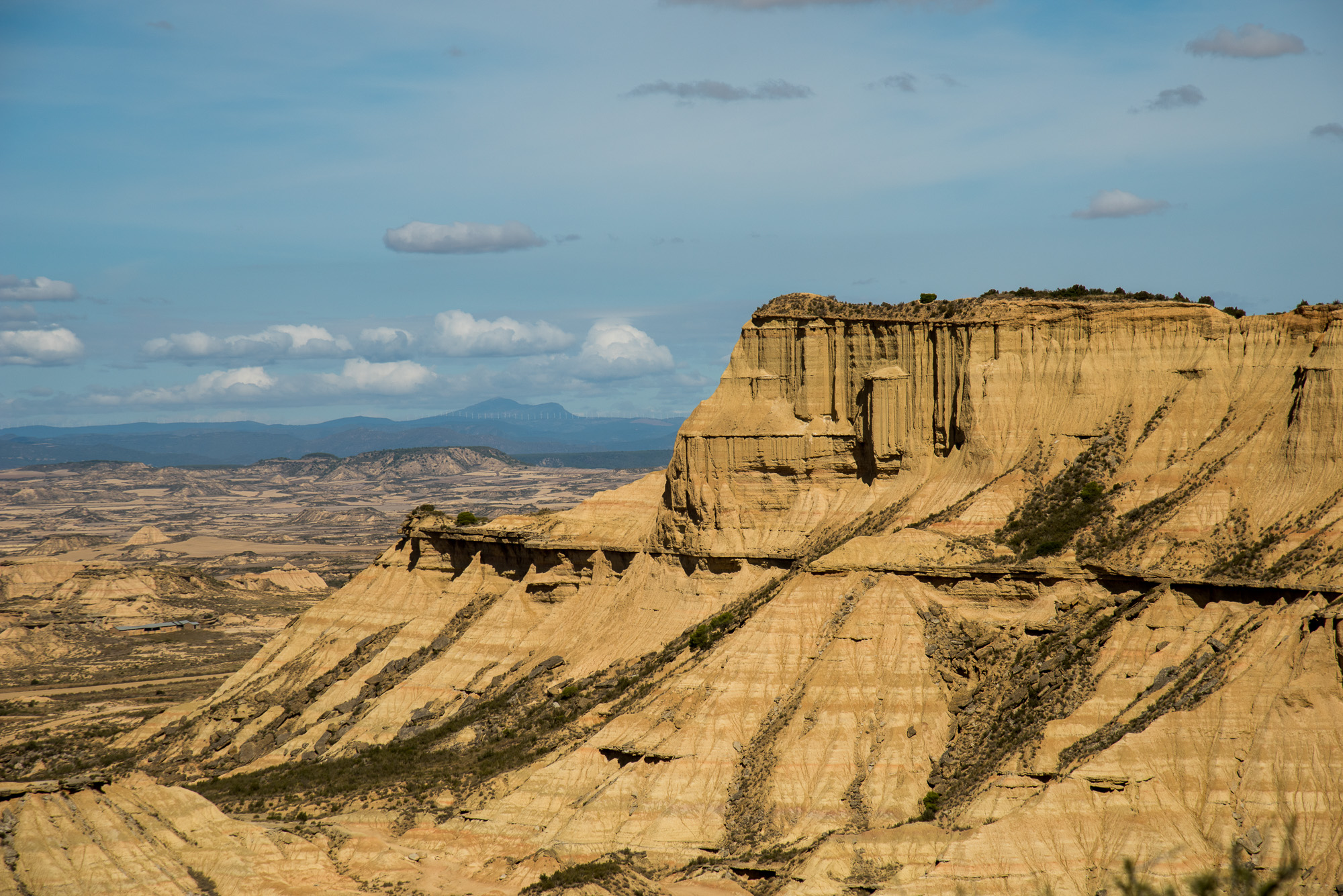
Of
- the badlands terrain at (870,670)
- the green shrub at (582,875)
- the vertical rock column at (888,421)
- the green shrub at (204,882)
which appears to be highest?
the vertical rock column at (888,421)

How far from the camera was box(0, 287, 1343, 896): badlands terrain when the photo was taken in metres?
55.0

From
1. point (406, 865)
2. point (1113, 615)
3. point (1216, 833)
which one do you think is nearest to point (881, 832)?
point (1216, 833)

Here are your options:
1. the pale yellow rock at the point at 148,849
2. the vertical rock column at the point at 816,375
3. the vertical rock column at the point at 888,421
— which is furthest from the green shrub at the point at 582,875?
the vertical rock column at the point at 816,375

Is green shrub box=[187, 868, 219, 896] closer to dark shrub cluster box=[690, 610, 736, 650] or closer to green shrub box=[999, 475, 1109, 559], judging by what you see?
dark shrub cluster box=[690, 610, 736, 650]

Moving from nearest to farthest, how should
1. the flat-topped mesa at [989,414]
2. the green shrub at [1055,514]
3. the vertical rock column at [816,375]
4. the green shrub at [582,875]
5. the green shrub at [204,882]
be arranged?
the green shrub at [582,875]
the green shrub at [204,882]
the flat-topped mesa at [989,414]
the green shrub at [1055,514]
the vertical rock column at [816,375]

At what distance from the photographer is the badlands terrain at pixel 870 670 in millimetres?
55000

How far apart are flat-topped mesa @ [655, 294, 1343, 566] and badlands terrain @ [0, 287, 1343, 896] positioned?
195mm

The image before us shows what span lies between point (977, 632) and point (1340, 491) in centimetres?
1772

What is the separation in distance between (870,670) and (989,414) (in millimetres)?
22091

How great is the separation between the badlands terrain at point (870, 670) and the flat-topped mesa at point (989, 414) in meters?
0.20

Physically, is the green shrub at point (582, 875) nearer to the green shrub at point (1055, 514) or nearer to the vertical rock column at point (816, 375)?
the green shrub at point (1055, 514)

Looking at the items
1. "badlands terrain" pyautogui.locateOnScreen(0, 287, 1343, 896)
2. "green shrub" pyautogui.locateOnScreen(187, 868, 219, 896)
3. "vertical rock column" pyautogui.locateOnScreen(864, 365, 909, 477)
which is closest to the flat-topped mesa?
"vertical rock column" pyautogui.locateOnScreen(864, 365, 909, 477)

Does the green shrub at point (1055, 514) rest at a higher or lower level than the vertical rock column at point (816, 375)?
lower

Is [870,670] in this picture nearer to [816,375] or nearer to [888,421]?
[888,421]
